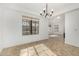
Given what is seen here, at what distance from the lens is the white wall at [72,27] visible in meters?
4.87

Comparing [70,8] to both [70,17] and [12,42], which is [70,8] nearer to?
[70,17]

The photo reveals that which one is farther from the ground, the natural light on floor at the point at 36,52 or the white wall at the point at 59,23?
the white wall at the point at 59,23

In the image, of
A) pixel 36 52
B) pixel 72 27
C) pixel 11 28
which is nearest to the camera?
pixel 36 52

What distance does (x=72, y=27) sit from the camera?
206 inches

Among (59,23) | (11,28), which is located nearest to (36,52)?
(11,28)

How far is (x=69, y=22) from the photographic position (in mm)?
5473

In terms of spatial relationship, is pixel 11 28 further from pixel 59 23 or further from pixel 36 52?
pixel 59 23

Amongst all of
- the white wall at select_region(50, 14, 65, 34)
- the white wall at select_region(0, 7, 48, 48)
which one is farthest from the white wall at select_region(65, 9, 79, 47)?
the white wall at select_region(50, 14, 65, 34)

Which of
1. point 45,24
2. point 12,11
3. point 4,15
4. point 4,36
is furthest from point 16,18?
point 45,24

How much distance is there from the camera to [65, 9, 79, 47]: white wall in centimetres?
487

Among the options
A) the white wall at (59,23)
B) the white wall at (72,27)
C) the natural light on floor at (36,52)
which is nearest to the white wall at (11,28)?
the natural light on floor at (36,52)

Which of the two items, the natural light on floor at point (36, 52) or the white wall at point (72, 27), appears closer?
the natural light on floor at point (36, 52)

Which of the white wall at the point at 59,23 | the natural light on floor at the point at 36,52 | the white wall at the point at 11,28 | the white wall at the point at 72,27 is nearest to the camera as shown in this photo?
the natural light on floor at the point at 36,52

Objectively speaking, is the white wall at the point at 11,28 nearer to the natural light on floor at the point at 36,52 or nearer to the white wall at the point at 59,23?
the natural light on floor at the point at 36,52
